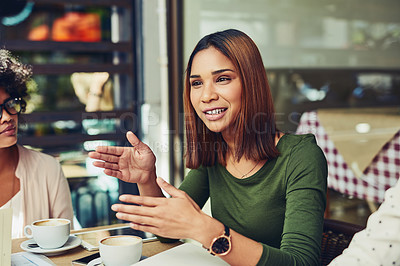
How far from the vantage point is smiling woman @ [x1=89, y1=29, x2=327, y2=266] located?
1028 mm

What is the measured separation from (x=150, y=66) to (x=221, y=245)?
7.76 feet

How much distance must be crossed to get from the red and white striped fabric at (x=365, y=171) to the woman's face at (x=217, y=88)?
133 centimetres

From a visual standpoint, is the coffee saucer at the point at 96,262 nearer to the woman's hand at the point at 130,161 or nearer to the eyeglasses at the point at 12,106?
the woman's hand at the point at 130,161

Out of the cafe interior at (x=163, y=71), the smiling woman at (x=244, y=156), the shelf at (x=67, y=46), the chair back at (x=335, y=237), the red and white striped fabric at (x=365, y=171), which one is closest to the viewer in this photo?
the smiling woman at (x=244, y=156)

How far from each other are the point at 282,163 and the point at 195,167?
303 mm

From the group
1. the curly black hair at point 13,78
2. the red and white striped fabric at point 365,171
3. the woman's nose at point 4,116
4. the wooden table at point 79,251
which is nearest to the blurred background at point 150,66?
the red and white striped fabric at point 365,171

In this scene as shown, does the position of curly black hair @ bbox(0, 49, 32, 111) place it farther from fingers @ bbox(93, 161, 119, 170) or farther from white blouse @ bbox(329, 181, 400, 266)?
white blouse @ bbox(329, 181, 400, 266)

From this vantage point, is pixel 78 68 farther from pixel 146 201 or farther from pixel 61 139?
pixel 146 201

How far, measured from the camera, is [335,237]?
1.16 meters

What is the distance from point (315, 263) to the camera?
36.2 inches

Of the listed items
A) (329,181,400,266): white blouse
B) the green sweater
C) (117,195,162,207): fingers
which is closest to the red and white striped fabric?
the green sweater

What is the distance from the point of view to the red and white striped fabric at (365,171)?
2189 mm

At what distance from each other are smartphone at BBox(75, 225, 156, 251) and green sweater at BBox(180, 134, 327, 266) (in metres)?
0.23

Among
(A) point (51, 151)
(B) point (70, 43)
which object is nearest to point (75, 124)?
(A) point (51, 151)
